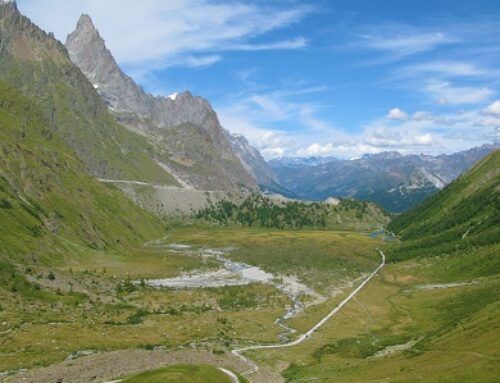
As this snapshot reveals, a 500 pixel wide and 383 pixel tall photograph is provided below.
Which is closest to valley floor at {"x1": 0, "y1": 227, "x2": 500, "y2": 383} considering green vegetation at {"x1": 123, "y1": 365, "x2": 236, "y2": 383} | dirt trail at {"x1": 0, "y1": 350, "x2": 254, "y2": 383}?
dirt trail at {"x1": 0, "y1": 350, "x2": 254, "y2": 383}

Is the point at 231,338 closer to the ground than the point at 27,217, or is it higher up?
closer to the ground

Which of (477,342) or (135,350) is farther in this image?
(135,350)

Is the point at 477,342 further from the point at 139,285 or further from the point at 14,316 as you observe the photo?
the point at 139,285

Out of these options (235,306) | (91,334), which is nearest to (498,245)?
(235,306)

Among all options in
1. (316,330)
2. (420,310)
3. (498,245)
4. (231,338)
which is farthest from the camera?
(498,245)

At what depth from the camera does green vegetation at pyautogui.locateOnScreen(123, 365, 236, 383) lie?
57000 millimetres

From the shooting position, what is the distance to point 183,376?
192ft

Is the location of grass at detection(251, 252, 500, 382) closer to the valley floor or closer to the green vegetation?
the valley floor

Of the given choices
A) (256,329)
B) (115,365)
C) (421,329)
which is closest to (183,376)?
(115,365)

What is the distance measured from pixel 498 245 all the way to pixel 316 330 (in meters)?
91.2

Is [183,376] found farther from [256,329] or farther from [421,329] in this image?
[421,329]

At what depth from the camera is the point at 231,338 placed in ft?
329

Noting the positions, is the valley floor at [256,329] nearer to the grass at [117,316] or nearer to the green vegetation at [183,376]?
the grass at [117,316]

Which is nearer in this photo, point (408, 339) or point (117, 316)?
point (408, 339)
